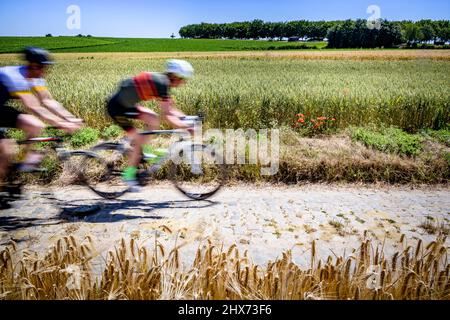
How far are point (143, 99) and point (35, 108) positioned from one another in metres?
1.62

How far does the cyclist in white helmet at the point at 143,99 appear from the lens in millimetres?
4398

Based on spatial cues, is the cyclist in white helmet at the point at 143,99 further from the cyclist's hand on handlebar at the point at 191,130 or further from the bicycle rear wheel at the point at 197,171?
the bicycle rear wheel at the point at 197,171

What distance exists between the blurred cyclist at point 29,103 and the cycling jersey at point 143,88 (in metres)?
0.93

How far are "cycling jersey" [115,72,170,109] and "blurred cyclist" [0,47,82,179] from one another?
93 cm

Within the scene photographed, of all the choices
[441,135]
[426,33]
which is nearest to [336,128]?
[441,135]

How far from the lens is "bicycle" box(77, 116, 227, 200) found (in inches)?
202

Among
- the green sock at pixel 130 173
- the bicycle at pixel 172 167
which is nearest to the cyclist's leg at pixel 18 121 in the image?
the bicycle at pixel 172 167

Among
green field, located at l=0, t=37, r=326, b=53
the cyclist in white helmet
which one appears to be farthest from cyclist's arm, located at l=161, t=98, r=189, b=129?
green field, located at l=0, t=37, r=326, b=53

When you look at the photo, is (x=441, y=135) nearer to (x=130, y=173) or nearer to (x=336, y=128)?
(x=336, y=128)
